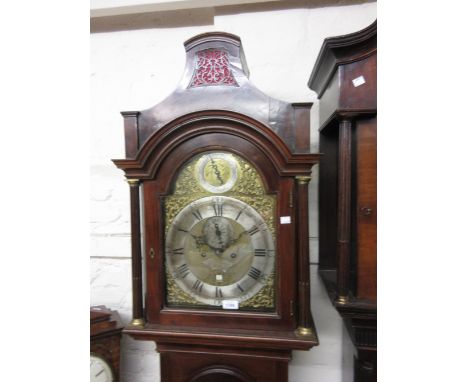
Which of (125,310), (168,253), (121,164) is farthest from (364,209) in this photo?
(125,310)

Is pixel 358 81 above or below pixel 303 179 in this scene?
above

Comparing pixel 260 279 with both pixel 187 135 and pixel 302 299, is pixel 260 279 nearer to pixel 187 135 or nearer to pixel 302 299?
pixel 302 299

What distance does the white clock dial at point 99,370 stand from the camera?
0.93 metres

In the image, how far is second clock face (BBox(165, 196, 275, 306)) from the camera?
0.76 meters

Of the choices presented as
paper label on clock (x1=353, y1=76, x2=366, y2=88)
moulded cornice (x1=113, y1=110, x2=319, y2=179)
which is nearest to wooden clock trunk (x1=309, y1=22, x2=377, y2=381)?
paper label on clock (x1=353, y1=76, x2=366, y2=88)

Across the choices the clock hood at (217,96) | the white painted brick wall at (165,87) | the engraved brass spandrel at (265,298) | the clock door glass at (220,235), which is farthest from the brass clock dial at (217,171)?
the white painted brick wall at (165,87)

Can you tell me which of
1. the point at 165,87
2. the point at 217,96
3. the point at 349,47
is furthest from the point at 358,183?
the point at 165,87

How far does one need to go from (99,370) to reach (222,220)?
71 centimetres

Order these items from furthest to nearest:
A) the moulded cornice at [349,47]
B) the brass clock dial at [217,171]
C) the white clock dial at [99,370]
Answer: the white clock dial at [99,370], the brass clock dial at [217,171], the moulded cornice at [349,47]

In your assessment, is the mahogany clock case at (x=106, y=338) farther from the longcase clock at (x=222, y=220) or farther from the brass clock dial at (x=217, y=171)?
the brass clock dial at (x=217, y=171)

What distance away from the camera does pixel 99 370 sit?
3.11ft

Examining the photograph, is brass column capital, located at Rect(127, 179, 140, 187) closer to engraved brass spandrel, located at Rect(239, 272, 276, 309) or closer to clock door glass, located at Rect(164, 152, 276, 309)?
clock door glass, located at Rect(164, 152, 276, 309)

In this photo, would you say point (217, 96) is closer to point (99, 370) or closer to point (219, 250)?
point (219, 250)

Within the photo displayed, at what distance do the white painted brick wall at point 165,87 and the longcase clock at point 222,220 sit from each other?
1.07 ft
